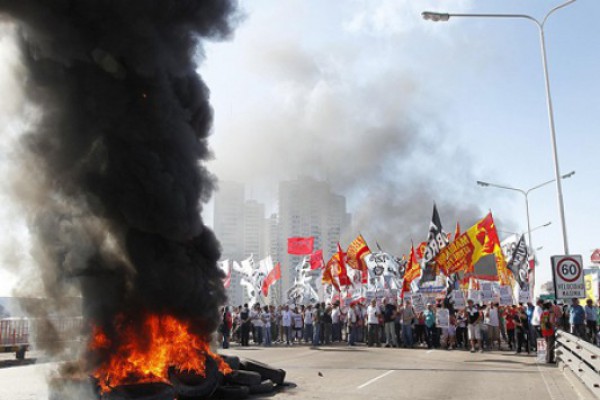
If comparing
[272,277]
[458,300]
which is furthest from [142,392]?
[272,277]

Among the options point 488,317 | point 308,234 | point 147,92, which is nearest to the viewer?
point 147,92

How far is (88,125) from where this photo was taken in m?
10.4

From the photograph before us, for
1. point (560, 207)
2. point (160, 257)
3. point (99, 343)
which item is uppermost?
point (560, 207)

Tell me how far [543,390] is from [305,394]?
4.85 m

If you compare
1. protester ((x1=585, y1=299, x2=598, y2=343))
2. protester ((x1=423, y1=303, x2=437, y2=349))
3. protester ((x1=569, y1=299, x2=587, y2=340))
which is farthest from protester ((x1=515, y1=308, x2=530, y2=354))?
protester ((x1=423, y1=303, x2=437, y2=349))

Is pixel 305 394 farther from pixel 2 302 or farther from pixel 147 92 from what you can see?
pixel 2 302

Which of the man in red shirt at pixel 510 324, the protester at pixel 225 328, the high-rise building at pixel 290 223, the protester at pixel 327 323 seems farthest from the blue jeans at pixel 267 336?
the high-rise building at pixel 290 223

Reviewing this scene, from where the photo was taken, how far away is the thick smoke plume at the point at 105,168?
1023cm

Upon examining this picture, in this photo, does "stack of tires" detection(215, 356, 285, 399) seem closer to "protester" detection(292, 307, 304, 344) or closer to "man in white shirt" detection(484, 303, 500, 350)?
"man in white shirt" detection(484, 303, 500, 350)

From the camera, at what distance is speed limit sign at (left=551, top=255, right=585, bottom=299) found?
1419 cm

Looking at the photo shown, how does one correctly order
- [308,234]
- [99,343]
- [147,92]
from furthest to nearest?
[308,234] → [147,92] → [99,343]

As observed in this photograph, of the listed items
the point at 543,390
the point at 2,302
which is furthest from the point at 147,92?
the point at 2,302

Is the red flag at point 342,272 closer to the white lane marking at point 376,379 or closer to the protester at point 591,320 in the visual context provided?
the protester at point 591,320

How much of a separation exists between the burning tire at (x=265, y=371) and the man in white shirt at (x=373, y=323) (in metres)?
11.6
